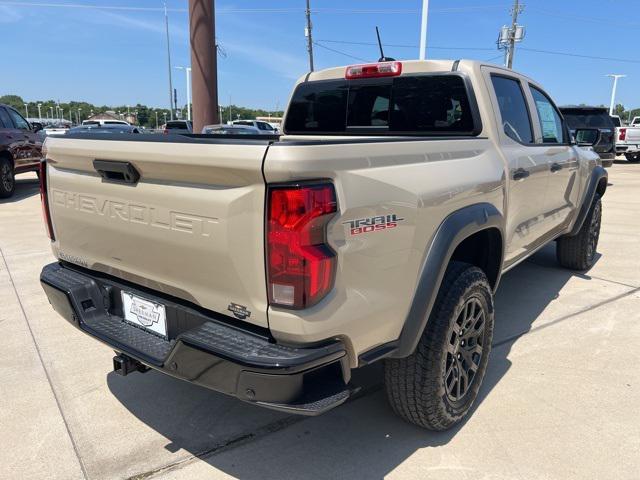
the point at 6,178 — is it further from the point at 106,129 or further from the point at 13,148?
the point at 106,129

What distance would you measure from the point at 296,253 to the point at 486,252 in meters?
1.71

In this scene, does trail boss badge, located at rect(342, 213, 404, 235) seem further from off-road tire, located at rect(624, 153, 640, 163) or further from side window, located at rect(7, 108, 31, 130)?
off-road tire, located at rect(624, 153, 640, 163)

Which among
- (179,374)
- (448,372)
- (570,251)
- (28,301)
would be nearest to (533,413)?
(448,372)

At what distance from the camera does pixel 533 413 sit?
290cm

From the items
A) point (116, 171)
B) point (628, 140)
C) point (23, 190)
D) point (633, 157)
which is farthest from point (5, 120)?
point (633, 157)

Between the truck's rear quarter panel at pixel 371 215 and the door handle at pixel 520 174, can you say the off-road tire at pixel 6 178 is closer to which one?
the door handle at pixel 520 174

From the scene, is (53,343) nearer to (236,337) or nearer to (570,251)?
(236,337)

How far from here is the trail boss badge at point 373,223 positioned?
6.24 feet

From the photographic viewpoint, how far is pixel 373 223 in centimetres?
198

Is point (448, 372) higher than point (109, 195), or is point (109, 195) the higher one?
point (109, 195)

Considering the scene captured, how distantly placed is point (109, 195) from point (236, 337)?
933mm

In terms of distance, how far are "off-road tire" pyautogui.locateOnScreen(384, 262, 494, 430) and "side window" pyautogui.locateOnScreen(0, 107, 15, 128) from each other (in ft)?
37.0

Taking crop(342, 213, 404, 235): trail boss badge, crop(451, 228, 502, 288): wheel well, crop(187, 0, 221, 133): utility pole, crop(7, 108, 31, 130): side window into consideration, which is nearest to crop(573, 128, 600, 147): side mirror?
crop(451, 228, 502, 288): wheel well

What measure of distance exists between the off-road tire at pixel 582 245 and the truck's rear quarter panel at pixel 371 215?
3.58m
